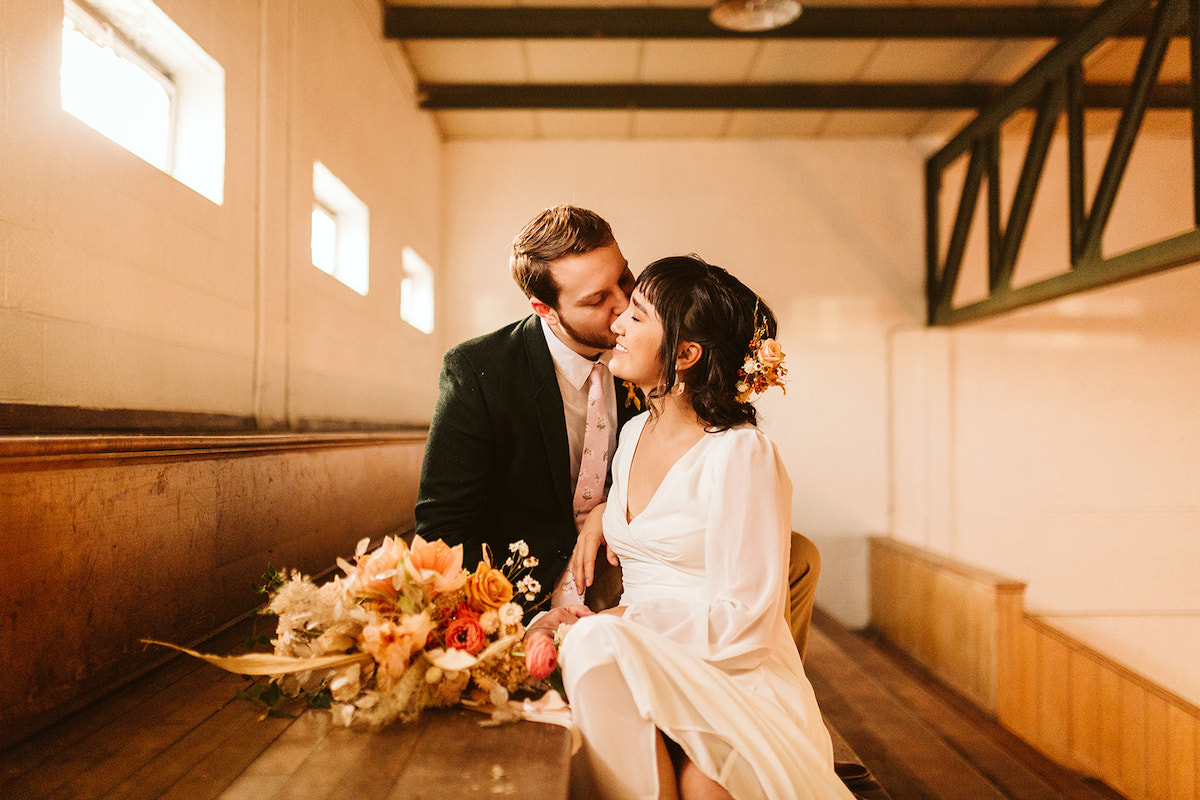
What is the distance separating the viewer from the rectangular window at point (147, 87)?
2088mm

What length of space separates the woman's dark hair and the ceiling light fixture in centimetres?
241

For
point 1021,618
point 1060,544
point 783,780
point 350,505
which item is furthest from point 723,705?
point 1060,544

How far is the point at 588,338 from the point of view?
238 cm

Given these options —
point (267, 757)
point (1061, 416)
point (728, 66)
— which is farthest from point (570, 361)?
point (1061, 416)

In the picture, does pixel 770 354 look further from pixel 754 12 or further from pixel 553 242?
pixel 754 12

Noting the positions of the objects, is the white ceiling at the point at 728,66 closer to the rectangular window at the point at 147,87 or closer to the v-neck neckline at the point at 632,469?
the rectangular window at the point at 147,87

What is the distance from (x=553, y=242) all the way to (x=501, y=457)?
69 centimetres

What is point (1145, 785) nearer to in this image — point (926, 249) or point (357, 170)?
point (926, 249)

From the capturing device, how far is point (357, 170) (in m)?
4.04

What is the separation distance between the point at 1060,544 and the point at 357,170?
5727 millimetres

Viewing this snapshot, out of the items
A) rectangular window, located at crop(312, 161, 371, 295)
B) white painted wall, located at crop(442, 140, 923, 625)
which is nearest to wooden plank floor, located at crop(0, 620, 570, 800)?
rectangular window, located at crop(312, 161, 371, 295)

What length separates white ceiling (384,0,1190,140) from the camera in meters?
4.90

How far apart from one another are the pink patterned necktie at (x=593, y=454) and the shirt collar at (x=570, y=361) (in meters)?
0.02

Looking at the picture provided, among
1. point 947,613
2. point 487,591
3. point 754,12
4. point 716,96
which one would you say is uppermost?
point 716,96
